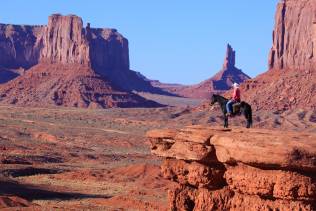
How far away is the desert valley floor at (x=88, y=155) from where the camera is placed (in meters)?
37.2

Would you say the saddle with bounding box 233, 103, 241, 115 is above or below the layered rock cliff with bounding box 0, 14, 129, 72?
below

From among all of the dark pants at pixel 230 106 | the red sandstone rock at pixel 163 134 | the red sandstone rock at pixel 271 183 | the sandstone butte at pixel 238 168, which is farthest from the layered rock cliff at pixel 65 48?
the red sandstone rock at pixel 271 183

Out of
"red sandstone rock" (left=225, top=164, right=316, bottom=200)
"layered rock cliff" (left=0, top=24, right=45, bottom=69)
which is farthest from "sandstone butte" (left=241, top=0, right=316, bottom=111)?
"layered rock cliff" (left=0, top=24, right=45, bottom=69)

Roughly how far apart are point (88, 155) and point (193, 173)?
149 feet

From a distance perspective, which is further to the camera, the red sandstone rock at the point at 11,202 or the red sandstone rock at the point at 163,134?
the red sandstone rock at the point at 11,202

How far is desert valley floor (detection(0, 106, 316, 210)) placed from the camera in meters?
37.2

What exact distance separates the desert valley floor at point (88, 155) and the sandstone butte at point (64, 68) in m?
10.9

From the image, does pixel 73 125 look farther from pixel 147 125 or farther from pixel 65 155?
pixel 65 155

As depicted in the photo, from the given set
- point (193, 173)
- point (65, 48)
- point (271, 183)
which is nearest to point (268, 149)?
point (271, 183)

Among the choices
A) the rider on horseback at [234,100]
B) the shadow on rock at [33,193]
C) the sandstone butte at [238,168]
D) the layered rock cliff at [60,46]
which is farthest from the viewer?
the layered rock cliff at [60,46]

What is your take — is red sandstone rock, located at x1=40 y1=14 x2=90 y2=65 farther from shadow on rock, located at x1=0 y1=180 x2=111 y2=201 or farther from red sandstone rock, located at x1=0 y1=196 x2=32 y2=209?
red sandstone rock, located at x1=0 y1=196 x2=32 y2=209

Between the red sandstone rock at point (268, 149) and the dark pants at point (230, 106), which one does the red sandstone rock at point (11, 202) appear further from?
the red sandstone rock at point (268, 149)

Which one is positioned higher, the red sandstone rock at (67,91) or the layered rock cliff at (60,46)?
the layered rock cliff at (60,46)

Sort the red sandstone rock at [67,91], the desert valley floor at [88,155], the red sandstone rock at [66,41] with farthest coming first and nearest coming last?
the red sandstone rock at [66,41] → the red sandstone rock at [67,91] → the desert valley floor at [88,155]
